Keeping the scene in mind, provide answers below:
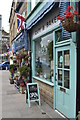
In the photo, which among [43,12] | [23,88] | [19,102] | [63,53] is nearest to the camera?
[63,53]

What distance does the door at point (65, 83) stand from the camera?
189 inches

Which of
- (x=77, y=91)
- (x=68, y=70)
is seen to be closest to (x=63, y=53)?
(x=68, y=70)

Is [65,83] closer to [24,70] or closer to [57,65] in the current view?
[57,65]

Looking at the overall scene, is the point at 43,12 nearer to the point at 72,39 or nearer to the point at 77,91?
the point at 72,39

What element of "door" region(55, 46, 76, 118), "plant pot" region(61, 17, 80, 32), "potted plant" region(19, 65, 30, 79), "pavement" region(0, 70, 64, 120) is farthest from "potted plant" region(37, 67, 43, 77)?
"plant pot" region(61, 17, 80, 32)

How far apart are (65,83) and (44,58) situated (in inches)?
103

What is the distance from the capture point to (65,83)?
17.4 feet

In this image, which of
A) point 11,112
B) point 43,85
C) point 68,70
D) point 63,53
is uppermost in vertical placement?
point 63,53

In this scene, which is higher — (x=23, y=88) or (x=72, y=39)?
(x=72, y=39)

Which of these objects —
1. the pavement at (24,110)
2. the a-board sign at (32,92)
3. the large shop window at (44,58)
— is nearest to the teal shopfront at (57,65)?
the large shop window at (44,58)

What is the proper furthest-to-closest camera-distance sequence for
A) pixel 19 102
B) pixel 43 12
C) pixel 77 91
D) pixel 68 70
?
pixel 19 102 → pixel 43 12 → pixel 68 70 → pixel 77 91

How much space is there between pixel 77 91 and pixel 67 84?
0.64 metres

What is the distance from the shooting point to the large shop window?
6.78 metres

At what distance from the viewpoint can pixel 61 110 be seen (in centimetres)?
557
